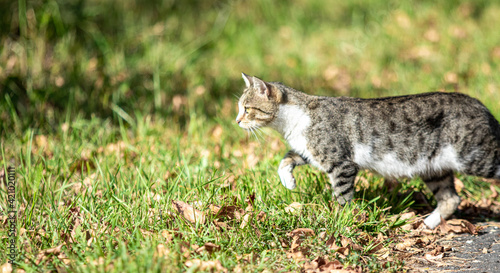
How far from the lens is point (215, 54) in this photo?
29.3ft

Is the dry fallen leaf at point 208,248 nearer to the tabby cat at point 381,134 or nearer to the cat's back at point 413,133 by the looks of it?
the tabby cat at point 381,134

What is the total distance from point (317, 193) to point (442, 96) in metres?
1.35

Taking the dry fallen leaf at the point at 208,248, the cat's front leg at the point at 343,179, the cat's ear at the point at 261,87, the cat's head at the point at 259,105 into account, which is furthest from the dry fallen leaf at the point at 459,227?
the dry fallen leaf at the point at 208,248

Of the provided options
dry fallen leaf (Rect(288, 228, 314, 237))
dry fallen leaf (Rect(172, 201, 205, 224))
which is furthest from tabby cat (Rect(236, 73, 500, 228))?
dry fallen leaf (Rect(172, 201, 205, 224))

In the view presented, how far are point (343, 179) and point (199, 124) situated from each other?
250 centimetres

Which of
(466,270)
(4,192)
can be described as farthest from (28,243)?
(466,270)

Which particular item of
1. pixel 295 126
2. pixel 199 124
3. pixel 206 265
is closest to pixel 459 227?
pixel 295 126

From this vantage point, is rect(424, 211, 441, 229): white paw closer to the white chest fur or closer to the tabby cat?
the tabby cat

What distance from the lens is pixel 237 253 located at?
3.39 m

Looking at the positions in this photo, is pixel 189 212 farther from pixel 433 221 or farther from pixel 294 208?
pixel 433 221

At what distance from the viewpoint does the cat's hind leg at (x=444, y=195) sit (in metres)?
4.33

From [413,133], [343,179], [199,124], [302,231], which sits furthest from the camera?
[199,124]

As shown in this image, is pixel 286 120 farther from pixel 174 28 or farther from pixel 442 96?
pixel 174 28

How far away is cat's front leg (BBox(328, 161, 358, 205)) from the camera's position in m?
3.97
